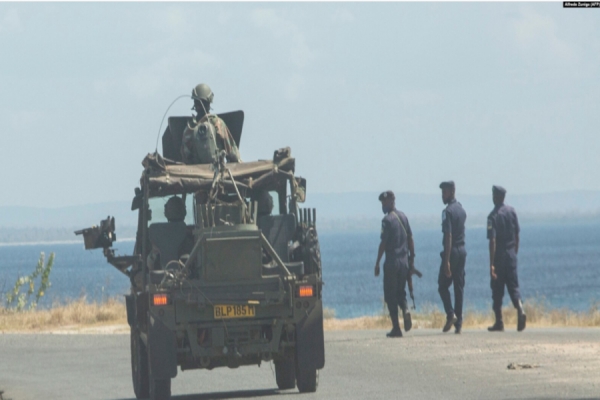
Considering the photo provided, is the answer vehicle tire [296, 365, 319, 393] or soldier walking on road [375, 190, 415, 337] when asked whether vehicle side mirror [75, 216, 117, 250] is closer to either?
vehicle tire [296, 365, 319, 393]

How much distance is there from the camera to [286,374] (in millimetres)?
13695

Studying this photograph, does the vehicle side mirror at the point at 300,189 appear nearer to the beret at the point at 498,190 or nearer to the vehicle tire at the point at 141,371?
the vehicle tire at the point at 141,371

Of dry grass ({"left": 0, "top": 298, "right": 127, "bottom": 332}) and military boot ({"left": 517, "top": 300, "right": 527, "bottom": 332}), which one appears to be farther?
dry grass ({"left": 0, "top": 298, "right": 127, "bottom": 332})

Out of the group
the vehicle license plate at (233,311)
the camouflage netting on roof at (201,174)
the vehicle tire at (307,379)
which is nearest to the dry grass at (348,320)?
the camouflage netting on roof at (201,174)

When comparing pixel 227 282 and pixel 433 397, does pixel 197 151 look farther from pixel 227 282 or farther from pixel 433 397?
pixel 433 397

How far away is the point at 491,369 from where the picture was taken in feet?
46.4

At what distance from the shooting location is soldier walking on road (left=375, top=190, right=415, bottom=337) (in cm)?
1811

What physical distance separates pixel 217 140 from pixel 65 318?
1461 cm

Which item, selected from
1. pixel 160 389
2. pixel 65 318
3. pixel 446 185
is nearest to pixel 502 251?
pixel 446 185

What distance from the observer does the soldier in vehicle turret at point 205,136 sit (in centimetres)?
1421

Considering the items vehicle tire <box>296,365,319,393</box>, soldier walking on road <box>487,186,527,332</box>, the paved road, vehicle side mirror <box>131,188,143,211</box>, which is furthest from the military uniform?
vehicle side mirror <box>131,188,143,211</box>

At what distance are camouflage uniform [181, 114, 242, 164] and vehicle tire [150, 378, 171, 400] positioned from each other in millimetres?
2862

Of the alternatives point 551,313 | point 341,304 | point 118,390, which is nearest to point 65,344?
point 118,390

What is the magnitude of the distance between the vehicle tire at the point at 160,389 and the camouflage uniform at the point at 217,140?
9.39 ft
